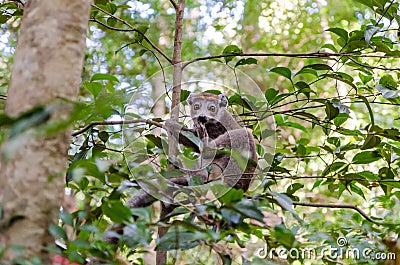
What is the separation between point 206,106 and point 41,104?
1.28m

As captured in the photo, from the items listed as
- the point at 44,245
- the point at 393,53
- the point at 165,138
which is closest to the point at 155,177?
the point at 165,138

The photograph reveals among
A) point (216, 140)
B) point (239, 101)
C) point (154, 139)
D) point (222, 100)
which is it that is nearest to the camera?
point (154, 139)

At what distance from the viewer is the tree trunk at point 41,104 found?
937mm

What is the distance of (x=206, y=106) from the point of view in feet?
7.22

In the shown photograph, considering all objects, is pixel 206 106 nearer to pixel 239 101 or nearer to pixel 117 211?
pixel 239 101

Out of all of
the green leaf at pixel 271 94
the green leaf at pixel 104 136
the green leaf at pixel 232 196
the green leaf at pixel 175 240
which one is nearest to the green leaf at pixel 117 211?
the green leaf at pixel 175 240

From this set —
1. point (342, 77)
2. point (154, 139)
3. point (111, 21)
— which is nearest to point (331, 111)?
point (342, 77)

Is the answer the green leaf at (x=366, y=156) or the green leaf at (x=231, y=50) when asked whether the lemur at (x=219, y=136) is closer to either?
the green leaf at (x=231, y=50)

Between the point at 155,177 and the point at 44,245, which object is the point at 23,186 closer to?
the point at 44,245

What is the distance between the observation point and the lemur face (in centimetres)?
208

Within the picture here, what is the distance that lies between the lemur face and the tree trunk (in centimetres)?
104

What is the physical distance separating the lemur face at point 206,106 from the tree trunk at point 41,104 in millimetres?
1043

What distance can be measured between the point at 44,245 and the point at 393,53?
1.33 metres

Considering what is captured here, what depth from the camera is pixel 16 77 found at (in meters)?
1.01
